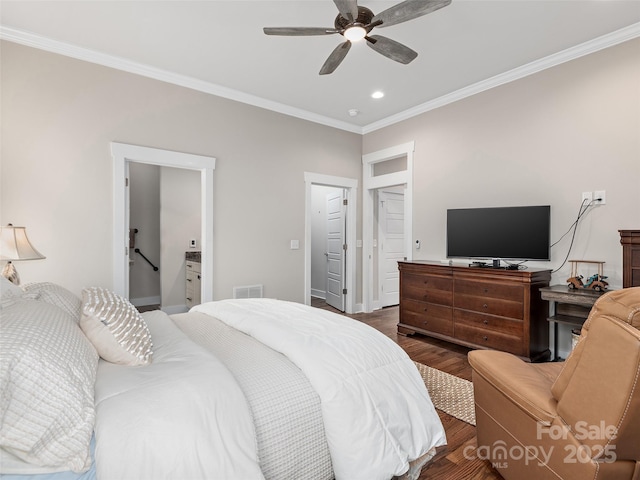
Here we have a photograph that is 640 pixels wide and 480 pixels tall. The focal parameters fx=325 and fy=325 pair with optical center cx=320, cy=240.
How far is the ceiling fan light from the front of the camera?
88.7 inches

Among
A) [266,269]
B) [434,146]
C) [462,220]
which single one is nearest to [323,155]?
[434,146]

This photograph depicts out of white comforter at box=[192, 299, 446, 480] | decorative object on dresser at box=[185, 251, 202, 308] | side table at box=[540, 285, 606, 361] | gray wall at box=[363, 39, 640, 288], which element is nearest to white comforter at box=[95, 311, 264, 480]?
white comforter at box=[192, 299, 446, 480]

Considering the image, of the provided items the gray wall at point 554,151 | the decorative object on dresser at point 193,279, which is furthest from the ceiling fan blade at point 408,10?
the decorative object on dresser at point 193,279

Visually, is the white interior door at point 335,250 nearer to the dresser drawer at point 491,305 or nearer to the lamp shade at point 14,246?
the dresser drawer at point 491,305

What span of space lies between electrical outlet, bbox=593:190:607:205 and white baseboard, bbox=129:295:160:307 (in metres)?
6.20

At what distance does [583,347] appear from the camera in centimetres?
123

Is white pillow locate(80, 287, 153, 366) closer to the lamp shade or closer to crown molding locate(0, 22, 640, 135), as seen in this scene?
the lamp shade

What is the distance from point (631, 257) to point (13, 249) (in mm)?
4538

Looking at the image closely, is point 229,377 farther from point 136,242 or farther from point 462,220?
point 136,242

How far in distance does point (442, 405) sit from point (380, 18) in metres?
2.73

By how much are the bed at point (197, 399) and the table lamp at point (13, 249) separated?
0.85 meters

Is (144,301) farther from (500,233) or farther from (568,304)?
(568,304)

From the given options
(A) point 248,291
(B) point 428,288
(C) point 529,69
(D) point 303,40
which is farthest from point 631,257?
(A) point 248,291

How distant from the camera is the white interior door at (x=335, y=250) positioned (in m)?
5.42
